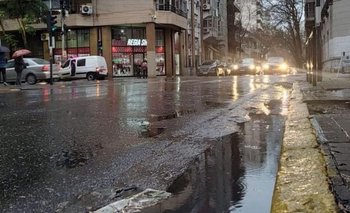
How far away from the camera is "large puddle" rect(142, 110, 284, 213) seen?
14.4 ft

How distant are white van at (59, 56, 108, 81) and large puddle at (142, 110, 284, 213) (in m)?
30.2

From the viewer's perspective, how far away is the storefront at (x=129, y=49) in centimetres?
4812

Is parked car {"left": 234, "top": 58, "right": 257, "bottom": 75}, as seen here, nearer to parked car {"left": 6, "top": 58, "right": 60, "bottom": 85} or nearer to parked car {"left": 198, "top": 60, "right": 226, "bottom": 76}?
parked car {"left": 198, "top": 60, "right": 226, "bottom": 76}

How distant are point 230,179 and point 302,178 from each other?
0.70m

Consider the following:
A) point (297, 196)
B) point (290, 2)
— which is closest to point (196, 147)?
point (297, 196)

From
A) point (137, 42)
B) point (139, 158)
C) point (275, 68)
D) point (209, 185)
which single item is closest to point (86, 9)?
point (137, 42)

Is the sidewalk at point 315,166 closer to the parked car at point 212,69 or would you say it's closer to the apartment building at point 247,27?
the parked car at point 212,69

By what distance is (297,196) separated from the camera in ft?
14.7

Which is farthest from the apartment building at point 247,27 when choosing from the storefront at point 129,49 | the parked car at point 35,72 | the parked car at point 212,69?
the parked car at point 35,72

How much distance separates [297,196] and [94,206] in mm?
1699

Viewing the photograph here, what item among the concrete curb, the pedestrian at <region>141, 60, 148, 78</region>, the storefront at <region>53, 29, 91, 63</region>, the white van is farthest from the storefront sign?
the concrete curb

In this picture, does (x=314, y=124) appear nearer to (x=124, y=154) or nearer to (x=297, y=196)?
(x=124, y=154)

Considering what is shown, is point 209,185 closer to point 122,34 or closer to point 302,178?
point 302,178

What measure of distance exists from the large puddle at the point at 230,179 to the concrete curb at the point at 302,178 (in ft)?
0.35
